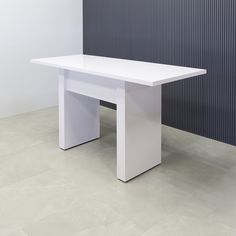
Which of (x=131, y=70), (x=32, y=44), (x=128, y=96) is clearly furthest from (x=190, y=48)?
(x=32, y=44)

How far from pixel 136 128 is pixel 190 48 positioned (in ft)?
4.11

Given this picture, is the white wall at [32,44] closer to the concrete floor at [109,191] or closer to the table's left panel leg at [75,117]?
the concrete floor at [109,191]

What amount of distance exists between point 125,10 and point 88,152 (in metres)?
1.86

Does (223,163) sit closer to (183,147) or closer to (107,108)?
(183,147)

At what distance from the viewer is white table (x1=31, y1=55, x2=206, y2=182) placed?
7.48ft

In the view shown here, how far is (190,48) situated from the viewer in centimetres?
323

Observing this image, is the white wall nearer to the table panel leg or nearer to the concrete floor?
the concrete floor

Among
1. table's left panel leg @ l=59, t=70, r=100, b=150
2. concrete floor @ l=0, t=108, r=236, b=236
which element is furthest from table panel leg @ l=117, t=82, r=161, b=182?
table's left panel leg @ l=59, t=70, r=100, b=150

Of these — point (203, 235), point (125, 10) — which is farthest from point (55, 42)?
point (203, 235)

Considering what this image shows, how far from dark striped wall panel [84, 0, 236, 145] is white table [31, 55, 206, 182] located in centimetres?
71

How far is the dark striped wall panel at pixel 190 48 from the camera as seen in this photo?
2.96 metres

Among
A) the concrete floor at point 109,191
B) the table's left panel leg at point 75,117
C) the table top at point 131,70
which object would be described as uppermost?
the table top at point 131,70

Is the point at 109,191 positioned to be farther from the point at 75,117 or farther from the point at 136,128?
the point at 75,117

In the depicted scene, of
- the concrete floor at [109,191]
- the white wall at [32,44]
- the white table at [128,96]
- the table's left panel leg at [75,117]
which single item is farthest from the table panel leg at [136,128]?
the white wall at [32,44]
